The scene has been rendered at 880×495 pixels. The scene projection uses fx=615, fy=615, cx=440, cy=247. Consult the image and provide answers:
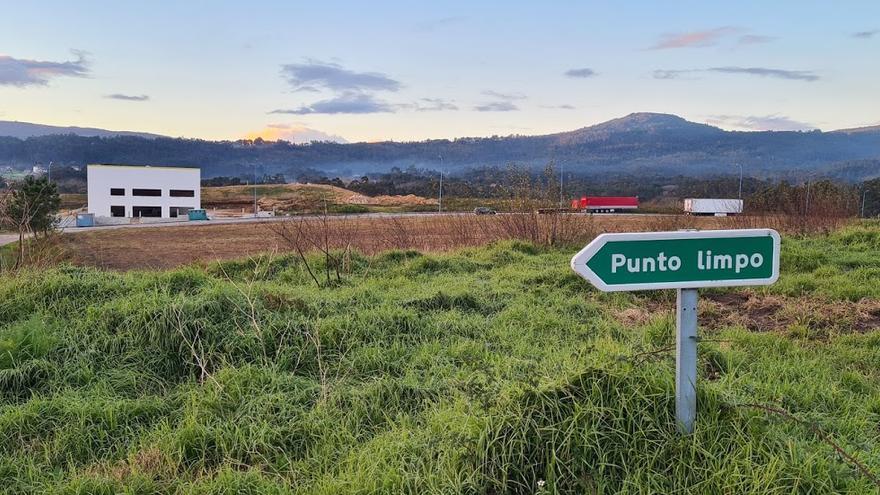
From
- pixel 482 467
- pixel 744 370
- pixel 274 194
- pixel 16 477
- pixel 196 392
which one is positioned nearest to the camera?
pixel 482 467

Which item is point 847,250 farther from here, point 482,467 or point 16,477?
point 16,477

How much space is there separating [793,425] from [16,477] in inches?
146

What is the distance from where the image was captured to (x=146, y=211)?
71.6 metres

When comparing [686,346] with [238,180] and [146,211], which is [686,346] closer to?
[146,211]

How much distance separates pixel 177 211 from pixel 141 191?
4.49 m

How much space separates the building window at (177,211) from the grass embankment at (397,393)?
70670 mm

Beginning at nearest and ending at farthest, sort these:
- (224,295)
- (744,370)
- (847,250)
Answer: (744,370) → (224,295) → (847,250)

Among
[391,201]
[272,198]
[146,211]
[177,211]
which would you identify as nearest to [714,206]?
[391,201]

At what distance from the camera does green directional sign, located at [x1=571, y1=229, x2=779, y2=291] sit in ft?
7.29

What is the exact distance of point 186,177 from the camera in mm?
72062

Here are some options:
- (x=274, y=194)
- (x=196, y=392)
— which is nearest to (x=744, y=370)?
(x=196, y=392)

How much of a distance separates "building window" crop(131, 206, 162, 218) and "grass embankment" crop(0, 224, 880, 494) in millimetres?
71211

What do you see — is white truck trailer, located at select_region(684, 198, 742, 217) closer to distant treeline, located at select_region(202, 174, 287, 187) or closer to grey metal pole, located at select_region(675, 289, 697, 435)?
grey metal pole, located at select_region(675, 289, 697, 435)

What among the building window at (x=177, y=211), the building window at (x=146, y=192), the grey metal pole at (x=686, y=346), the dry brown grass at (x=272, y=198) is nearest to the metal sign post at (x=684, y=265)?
the grey metal pole at (x=686, y=346)
